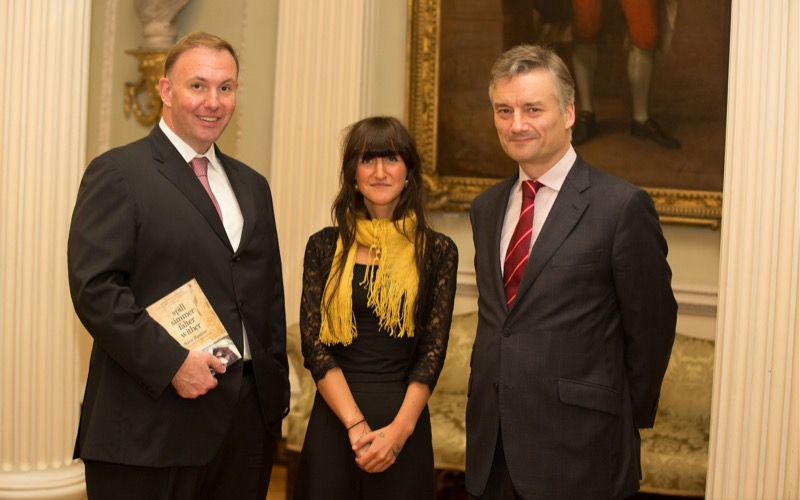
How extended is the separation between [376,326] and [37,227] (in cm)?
162

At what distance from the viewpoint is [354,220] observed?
306 centimetres

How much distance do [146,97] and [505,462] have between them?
178 inches

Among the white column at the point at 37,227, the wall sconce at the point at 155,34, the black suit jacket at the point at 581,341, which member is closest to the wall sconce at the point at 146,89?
the wall sconce at the point at 155,34

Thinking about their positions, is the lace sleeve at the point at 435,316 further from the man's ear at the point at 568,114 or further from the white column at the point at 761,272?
the white column at the point at 761,272

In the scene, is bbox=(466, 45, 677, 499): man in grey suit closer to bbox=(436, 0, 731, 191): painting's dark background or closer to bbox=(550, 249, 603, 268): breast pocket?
bbox=(550, 249, 603, 268): breast pocket

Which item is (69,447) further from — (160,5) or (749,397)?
(160,5)

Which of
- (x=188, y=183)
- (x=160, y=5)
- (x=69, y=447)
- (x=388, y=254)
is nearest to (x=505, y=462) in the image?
(x=388, y=254)

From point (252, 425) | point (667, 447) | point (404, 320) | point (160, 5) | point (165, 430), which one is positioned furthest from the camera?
point (160, 5)

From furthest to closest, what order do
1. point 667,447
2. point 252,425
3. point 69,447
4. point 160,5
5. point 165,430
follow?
point 160,5 → point 667,447 → point 69,447 → point 252,425 → point 165,430

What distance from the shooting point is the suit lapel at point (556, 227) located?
249 centimetres

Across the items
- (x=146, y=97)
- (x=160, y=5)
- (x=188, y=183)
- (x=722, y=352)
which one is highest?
(x=160, y=5)

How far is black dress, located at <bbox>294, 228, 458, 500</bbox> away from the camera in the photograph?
292cm

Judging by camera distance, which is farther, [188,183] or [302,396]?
[302,396]

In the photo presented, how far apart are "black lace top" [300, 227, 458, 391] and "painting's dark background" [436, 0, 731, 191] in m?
2.56
